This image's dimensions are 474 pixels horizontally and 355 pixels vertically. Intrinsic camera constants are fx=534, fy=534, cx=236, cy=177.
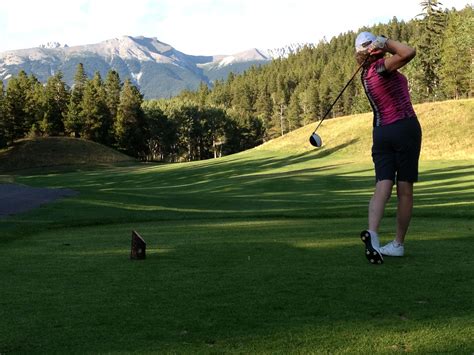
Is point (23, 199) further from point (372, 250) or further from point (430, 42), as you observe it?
point (430, 42)

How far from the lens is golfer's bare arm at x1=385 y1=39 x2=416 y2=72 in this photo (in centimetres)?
638

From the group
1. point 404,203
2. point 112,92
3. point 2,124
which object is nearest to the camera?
point 404,203

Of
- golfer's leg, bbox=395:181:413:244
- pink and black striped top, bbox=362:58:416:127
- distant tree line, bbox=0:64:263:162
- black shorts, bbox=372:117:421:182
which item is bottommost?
golfer's leg, bbox=395:181:413:244

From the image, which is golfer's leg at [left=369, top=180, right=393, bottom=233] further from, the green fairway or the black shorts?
the green fairway

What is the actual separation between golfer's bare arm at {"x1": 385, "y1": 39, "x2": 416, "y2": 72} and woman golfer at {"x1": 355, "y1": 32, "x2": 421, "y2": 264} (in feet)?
0.35

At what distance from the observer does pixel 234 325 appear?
3951 millimetres

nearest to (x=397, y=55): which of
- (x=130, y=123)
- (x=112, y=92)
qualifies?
(x=130, y=123)

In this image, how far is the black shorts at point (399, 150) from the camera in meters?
6.87

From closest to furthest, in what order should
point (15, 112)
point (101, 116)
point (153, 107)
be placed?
1. point (15, 112)
2. point (101, 116)
3. point (153, 107)

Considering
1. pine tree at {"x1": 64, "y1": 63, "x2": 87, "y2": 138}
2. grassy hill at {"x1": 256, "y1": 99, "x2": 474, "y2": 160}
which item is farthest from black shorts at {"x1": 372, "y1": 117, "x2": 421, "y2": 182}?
pine tree at {"x1": 64, "y1": 63, "x2": 87, "y2": 138}

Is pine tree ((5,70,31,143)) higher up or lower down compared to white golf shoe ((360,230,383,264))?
higher up

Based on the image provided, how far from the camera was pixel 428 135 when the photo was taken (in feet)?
187

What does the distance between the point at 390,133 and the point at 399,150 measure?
247mm

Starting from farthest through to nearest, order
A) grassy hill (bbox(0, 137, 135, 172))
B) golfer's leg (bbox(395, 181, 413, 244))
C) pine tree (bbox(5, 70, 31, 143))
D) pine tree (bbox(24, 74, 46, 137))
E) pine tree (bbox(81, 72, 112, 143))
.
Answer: pine tree (bbox(81, 72, 112, 143)) < pine tree (bbox(24, 74, 46, 137)) < pine tree (bbox(5, 70, 31, 143)) < grassy hill (bbox(0, 137, 135, 172)) < golfer's leg (bbox(395, 181, 413, 244))
